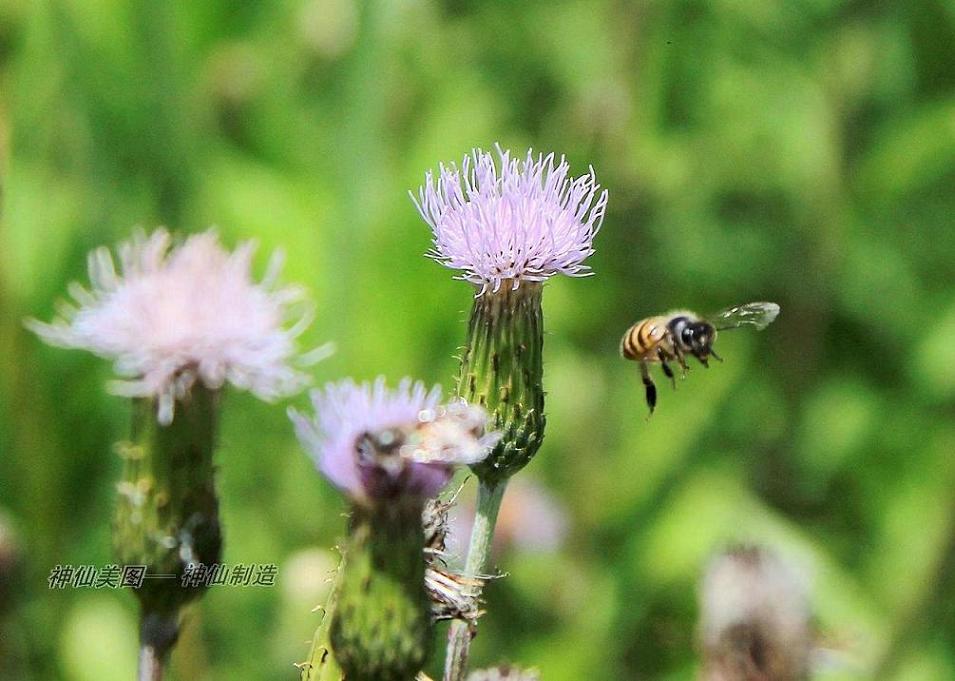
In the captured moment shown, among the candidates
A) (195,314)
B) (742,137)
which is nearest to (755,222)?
(742,137)

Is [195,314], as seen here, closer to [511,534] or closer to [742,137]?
[511,534]

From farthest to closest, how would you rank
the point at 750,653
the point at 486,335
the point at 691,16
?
the point at 691,16 < the point at 750,653 < the point at 486,335

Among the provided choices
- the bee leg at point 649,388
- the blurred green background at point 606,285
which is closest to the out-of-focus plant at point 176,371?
the bee leg at point 649,388

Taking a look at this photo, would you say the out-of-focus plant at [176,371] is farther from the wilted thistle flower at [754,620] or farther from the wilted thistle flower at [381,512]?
the wilted thistle flower at [754,620]

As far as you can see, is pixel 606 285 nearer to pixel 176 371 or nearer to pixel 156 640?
pixel 176 371

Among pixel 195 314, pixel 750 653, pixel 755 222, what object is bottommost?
pixel 750 653

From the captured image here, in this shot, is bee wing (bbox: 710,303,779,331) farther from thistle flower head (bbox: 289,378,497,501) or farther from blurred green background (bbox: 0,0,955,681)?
blurred green background (bbox: 0,0,955,681)

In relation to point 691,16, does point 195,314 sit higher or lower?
lower

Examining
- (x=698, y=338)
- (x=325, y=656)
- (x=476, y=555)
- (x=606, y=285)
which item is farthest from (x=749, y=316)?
(x=606, y=285)
